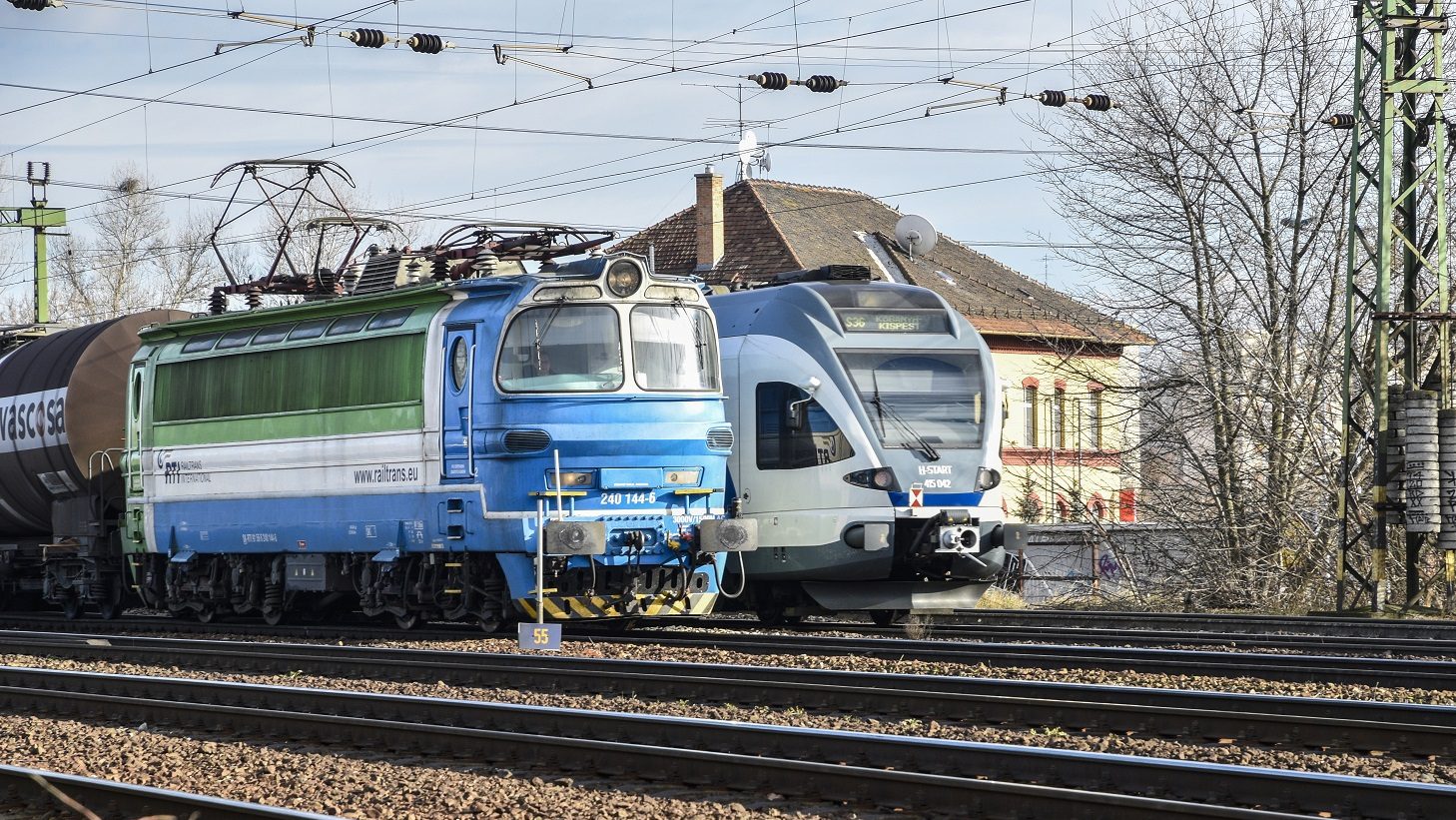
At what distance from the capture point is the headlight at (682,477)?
52.0 ft

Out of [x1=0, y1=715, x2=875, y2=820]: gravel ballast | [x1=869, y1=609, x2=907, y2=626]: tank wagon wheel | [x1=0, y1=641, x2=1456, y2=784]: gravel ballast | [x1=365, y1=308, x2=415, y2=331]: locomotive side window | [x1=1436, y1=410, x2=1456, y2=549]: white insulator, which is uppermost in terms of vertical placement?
[x1=365, y1=308, x2=415, y2=331]: locomotive side window

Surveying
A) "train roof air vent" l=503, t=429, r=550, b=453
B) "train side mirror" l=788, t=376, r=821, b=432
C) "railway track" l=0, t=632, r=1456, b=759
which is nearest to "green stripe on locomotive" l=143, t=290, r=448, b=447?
"train roof air vent" l=503, t=429, r=550, b=453

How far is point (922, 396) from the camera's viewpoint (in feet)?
56.3

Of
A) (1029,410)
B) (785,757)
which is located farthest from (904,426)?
(1029,410)

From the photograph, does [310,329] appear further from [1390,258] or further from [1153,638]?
[1390,258]

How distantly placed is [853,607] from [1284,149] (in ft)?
39.1

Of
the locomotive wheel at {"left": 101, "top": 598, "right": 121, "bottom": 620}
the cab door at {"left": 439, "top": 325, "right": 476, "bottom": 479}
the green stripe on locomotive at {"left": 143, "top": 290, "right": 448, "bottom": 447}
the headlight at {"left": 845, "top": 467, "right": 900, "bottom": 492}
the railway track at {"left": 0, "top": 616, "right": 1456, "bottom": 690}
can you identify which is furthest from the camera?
the locomotive wheel at {"left": 101, "top": 598, "right": 121, "bottom": 620}

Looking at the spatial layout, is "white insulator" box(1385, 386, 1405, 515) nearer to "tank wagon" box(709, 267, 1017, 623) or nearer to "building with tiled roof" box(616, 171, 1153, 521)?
"tank wagon" box(709, 267, 1017, 623)

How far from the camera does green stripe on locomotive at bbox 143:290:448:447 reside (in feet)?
53.9

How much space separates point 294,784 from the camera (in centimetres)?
874

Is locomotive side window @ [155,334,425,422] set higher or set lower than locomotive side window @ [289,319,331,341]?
lower

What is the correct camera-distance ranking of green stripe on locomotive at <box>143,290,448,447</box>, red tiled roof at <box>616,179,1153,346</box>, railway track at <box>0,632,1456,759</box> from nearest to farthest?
railway track at <box>0,632,1456,759</box> → green stripe on locomotive at <box>143,290,448,447</box> → red tiled roof at <box>616,179,1153,346</box>

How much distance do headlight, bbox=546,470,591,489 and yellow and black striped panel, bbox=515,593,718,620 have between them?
1007 millimetres

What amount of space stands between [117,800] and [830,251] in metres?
37.6
